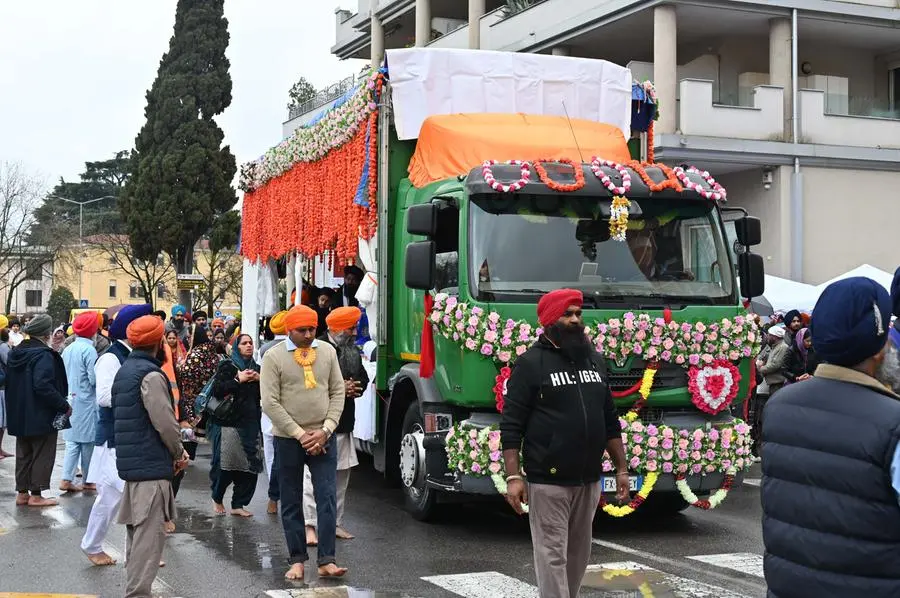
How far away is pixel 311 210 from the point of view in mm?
13977

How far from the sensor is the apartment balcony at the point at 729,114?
81.5 ft

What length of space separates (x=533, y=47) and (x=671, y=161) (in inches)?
202

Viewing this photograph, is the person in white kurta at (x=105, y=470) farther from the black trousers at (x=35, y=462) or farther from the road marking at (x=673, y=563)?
the road marking at (x=673, y=563)

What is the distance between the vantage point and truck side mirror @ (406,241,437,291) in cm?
954

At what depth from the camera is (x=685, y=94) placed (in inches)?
976

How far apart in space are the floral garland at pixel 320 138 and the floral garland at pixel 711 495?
14.6ft

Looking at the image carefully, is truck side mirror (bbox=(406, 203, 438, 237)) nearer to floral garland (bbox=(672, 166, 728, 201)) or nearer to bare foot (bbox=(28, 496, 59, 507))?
floral garland (bbox=(672, 166, 728, 201))

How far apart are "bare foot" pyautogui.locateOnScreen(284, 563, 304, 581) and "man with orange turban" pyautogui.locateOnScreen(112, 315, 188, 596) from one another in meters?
1.15

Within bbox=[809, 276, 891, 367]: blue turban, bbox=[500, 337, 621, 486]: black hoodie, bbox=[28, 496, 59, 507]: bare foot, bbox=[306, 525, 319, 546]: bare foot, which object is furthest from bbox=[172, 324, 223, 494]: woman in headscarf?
bbox=[809, 276, 891, 367]: blue turban

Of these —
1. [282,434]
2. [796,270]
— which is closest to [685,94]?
[796,270]

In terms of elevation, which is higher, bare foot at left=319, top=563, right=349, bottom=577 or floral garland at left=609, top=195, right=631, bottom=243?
floral garland at left=609, top=195, right=631, bottom=243

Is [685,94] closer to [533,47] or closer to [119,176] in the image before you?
[533,47]

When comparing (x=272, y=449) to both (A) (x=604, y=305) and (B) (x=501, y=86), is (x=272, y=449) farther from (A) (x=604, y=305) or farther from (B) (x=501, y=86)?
(B) (x=501, y=86)

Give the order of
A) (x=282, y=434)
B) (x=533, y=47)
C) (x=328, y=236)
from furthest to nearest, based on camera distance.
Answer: (x=533, y=47) → (x=328, y=236) → (x=282, y=434)
